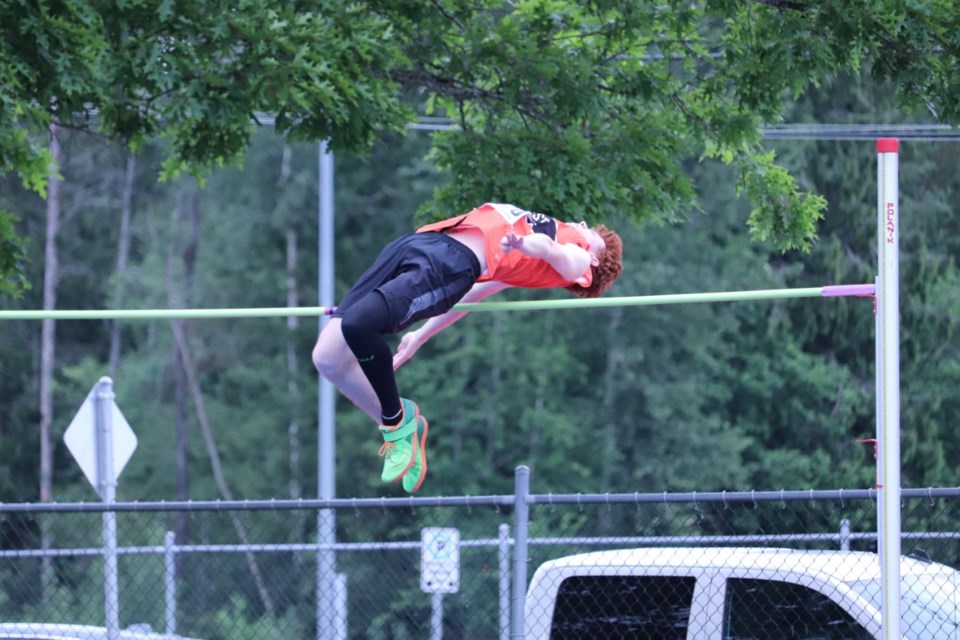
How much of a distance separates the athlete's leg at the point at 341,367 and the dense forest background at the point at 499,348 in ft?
Answer: 55.2

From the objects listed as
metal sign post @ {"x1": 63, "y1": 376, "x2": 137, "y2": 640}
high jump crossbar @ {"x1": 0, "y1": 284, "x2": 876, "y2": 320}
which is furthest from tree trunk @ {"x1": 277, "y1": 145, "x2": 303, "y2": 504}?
high jump crossbar @ {"x1": 0, "y1": 284, "x2": 876, "y2": 320}

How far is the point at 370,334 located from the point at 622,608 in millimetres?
1854

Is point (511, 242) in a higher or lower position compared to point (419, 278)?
higher

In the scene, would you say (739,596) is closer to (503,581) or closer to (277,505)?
(277,505)

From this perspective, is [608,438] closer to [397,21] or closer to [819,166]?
[819,166]

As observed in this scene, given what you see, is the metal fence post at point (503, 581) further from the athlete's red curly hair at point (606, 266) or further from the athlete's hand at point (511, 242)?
the athlete's hand at point (511, 242)

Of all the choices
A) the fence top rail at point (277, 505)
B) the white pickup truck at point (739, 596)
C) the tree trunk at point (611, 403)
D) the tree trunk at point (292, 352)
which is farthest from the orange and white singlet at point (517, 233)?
the tree trunk at point (292, 352)

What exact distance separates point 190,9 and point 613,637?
381 centimetres

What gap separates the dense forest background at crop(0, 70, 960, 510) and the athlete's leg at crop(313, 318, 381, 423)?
663 inches

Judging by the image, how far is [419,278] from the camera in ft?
20.5

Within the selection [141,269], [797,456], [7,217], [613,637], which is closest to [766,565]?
[613,637]

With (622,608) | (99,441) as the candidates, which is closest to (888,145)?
(622,608)

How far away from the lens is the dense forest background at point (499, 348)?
84.7ft

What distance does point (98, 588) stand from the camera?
21844 mm
